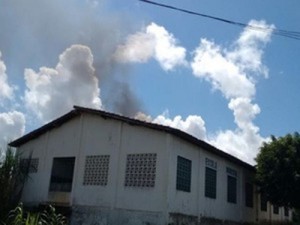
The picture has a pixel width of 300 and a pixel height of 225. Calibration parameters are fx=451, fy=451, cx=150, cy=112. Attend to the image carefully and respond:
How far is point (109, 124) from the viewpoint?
20.6 meters

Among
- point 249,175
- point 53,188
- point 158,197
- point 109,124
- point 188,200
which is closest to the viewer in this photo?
point 158,197

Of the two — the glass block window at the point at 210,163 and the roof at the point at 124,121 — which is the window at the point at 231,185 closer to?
the roof at the point at 124,121

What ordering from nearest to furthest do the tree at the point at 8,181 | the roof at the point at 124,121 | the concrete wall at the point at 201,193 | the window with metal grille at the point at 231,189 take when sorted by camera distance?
1. the tree at the point at 8,181
2. the concrete wall at the point at 201,193
3. the roof at the point at 124,121
4. the window with metal grille at the point at 231,189

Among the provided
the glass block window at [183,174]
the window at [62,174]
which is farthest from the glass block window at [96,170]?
the glass block window at [183,174]

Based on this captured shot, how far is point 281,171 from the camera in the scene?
23.0m

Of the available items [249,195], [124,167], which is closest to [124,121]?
[124,167]

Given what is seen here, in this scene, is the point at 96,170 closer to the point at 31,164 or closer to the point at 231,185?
the point at 31,164

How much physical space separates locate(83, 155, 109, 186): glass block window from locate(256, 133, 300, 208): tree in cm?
873

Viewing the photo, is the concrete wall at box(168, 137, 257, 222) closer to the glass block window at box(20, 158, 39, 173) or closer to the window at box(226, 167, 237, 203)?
the window at box(226, 167, 237, 203)

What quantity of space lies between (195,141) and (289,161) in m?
6.27

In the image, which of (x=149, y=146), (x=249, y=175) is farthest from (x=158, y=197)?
(x=249, y=175)

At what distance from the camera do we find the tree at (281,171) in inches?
889

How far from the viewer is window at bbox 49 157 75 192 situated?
21594 millimetres

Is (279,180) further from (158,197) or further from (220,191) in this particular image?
(158,197)
